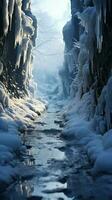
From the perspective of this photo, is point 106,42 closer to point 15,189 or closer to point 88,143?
point 88,143

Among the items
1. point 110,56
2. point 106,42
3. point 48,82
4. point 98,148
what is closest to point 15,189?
point 98,148

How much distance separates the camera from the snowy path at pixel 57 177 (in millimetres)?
12711

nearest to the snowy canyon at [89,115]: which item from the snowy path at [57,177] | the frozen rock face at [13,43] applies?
the frozen rock face at [13,43]

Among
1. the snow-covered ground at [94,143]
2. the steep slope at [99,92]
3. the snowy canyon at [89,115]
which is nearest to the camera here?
the snowy canyon at [89,115]

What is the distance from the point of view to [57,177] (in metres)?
14.9

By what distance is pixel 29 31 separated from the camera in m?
41.4

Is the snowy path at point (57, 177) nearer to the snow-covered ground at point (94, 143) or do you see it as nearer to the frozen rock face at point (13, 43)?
the snow-covered ground at point (94, 143)

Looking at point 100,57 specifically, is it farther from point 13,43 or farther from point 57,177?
point 13,43

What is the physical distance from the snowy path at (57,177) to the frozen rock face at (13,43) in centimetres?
921

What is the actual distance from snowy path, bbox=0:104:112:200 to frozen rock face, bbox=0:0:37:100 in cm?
921

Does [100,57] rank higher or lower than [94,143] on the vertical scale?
higher

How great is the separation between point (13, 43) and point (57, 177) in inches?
974

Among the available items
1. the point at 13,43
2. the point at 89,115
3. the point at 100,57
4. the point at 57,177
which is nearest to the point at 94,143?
the point at 57,177

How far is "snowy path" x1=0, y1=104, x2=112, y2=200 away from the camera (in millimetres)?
12711
